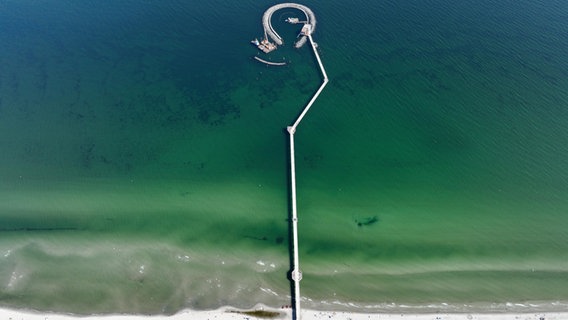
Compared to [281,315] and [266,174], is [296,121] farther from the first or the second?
[281,315]

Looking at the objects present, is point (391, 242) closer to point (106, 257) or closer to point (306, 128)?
point (306, 128)

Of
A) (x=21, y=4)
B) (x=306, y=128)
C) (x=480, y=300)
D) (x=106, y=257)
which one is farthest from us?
(x=21, y=4)

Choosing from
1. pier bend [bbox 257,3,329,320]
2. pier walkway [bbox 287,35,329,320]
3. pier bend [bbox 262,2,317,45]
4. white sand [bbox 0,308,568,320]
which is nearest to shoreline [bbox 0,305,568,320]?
white sand [bbox 0,308,568,320]

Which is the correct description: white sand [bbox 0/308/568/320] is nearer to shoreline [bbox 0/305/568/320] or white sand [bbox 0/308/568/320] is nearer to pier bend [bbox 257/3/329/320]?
shoreline [bbox 0/305/568/320]

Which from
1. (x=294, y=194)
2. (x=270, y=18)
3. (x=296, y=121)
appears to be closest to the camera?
(x=294, y=194)

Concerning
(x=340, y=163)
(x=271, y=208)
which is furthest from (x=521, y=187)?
(x=271, y=208)

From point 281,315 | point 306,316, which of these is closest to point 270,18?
point 281,315
